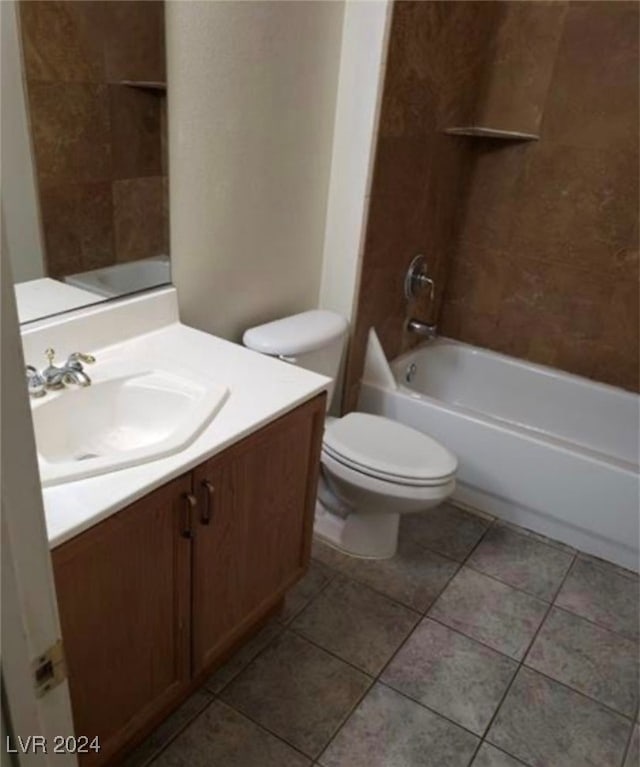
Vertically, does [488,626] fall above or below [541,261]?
below

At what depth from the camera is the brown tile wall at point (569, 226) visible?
2.43 m

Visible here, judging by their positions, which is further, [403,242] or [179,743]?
[403,242]

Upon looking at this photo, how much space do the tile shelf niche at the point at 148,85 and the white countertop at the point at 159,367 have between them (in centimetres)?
52

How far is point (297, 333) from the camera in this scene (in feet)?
6.69

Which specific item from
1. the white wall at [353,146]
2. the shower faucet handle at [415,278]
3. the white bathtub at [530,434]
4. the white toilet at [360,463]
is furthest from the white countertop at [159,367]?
the shower faucet handle at [415,278]

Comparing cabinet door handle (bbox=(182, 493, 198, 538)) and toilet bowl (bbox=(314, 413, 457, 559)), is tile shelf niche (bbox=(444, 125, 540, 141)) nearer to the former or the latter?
toilet bowl (bbox=(314, 413, 457, 559))

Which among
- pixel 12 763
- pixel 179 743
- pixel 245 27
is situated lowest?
pixel 179 743

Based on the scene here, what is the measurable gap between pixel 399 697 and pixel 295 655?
0.31 meters

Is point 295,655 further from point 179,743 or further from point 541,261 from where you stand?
point 541,261

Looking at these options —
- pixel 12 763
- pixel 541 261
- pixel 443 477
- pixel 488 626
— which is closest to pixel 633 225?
pixel 541 261

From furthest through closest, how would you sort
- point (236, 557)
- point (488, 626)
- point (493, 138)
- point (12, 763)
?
point (493, 138), point (488, 626), point (236, 557), point (12, 763)

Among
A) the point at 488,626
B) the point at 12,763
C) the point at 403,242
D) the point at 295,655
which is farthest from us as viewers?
the point at 403,242

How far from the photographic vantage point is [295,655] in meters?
1.82

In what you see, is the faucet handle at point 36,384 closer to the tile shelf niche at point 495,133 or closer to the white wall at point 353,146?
the white wall at point 353,146
